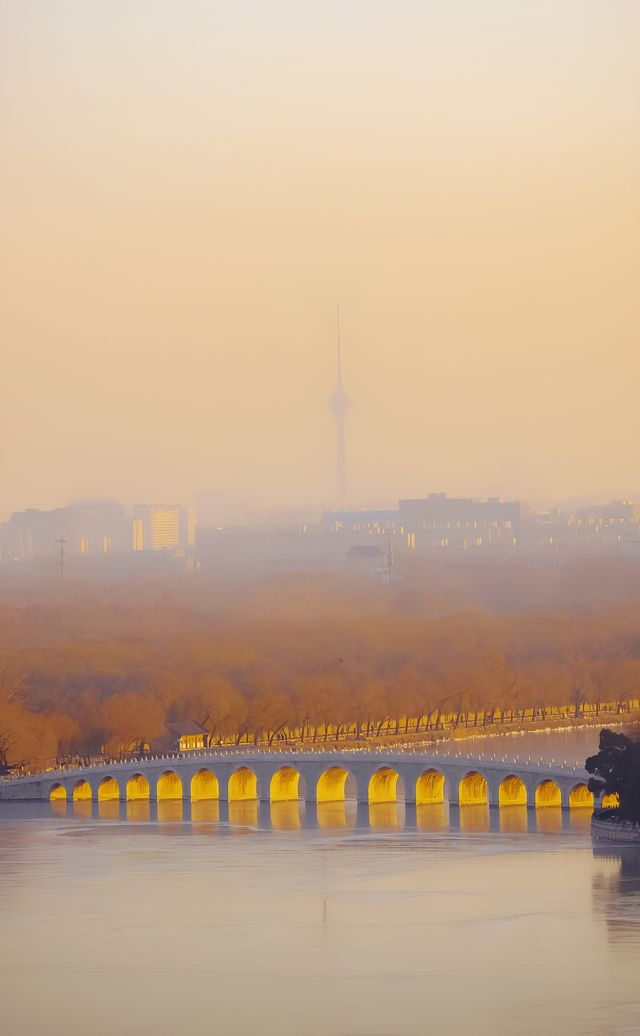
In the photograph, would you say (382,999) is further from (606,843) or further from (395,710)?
(395,710)

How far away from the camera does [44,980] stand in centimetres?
5331

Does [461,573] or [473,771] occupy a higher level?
[461,573]

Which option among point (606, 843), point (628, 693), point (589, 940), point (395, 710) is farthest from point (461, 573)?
point (589, 940)

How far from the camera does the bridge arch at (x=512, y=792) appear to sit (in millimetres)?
78188

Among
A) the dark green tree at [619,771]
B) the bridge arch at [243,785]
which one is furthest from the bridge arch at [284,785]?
the dark green tree at [619,771]

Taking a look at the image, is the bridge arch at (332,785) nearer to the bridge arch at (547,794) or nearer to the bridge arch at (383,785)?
the bridge arch at (383,785)

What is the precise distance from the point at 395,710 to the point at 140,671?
1208 centimetres

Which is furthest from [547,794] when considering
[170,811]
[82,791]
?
[82,791]

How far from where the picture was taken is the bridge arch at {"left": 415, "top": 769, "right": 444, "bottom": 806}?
8106 centimetres

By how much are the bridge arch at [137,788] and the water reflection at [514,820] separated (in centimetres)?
1496

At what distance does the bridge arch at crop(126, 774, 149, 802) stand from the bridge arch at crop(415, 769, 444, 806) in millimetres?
10797

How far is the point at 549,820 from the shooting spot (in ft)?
243

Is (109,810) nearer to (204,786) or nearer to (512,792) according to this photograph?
(204,786)

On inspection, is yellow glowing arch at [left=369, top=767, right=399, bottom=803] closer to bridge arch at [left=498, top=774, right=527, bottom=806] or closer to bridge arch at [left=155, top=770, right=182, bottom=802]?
bridge arch at [left=498, top=774, right=527, bottom=806]
